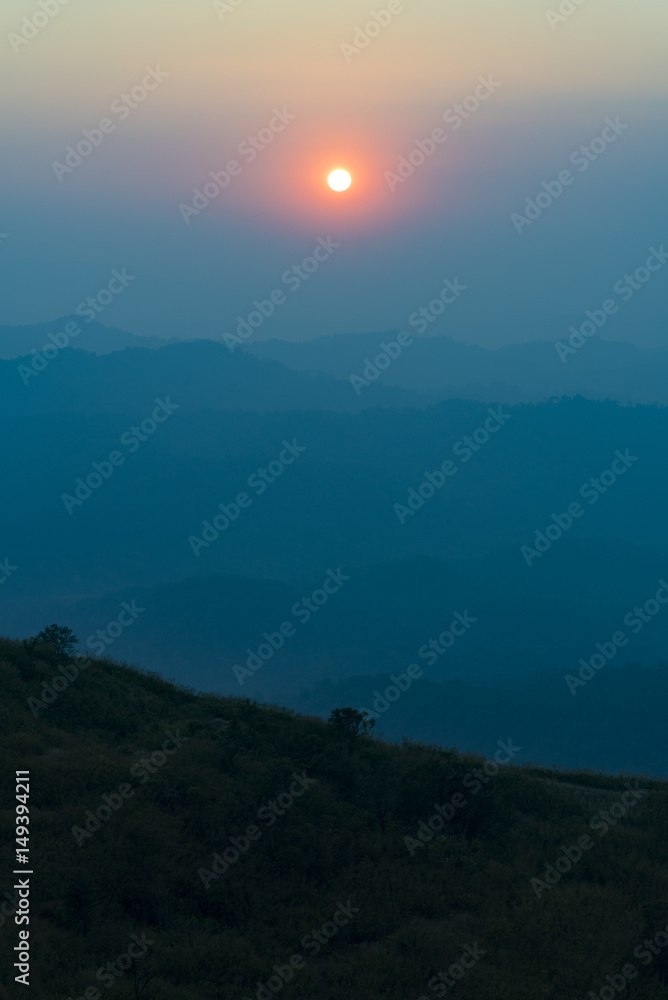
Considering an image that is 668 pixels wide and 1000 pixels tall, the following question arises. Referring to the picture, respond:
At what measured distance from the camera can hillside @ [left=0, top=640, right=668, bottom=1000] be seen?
12.6 metres

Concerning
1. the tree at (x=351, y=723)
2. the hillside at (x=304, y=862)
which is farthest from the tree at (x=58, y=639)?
the tree at (x=351, y=723)

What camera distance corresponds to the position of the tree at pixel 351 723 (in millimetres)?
22000

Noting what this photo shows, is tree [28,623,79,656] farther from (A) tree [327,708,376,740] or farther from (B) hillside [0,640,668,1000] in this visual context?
(A) tree [327,708,376,740]

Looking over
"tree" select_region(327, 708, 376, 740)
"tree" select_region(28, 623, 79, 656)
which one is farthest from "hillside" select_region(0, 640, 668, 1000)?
"tree" select_region(28, 623, 79, 656)

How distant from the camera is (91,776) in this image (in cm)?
1744

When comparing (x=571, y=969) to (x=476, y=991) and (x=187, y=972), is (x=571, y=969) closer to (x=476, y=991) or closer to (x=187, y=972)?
(x=476, y=991)

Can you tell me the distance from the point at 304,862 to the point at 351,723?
6.42 metres

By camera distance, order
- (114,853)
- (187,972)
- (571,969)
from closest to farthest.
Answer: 1. (187,972)
2. (571,969)
3. (114,853)

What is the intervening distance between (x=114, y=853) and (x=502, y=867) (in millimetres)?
8136

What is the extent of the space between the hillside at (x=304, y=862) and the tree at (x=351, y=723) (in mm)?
292

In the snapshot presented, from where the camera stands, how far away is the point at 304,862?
15984mm

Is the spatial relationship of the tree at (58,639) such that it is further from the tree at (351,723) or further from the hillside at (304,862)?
the tree at (351,723)

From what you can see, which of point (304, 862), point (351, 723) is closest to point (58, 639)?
point (351, 723)

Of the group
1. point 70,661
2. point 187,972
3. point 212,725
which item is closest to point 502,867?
point 187,972
